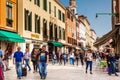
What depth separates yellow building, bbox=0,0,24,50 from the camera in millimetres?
32050

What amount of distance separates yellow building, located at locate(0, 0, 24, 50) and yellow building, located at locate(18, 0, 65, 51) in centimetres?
209

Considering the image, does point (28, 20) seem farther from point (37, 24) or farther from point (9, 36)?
point (9, 36)

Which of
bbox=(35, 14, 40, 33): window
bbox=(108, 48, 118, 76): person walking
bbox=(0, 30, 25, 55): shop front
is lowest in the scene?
bbox=(108, 48, 118, 76): person walking

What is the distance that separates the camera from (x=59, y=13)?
62.1 metres

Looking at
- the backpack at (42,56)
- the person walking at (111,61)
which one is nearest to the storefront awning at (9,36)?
the person walking at (111,61)

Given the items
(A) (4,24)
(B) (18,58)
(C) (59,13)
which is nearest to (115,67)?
(B) (18,58)

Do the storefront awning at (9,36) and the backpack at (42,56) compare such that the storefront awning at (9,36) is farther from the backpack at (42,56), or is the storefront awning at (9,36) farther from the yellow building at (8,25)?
the backpack at (42,56)

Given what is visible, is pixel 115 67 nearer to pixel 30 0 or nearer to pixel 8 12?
pixel 8 12

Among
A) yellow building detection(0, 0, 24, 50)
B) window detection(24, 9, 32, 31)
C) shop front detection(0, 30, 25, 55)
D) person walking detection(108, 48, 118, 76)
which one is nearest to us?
person walking detection(108, 48, 118, 76)

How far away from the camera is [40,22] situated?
46.9m

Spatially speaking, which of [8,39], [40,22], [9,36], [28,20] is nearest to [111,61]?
[8,39]

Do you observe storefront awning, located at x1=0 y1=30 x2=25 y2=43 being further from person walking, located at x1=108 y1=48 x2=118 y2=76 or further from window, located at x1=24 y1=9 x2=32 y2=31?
person walking, located at x1=108 y1=48 x2=118 y2=76

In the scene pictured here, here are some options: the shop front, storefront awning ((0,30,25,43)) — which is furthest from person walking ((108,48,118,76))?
storefront awning ((0,30,25,43))

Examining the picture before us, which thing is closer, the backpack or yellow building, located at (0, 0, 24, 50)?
the backpack
